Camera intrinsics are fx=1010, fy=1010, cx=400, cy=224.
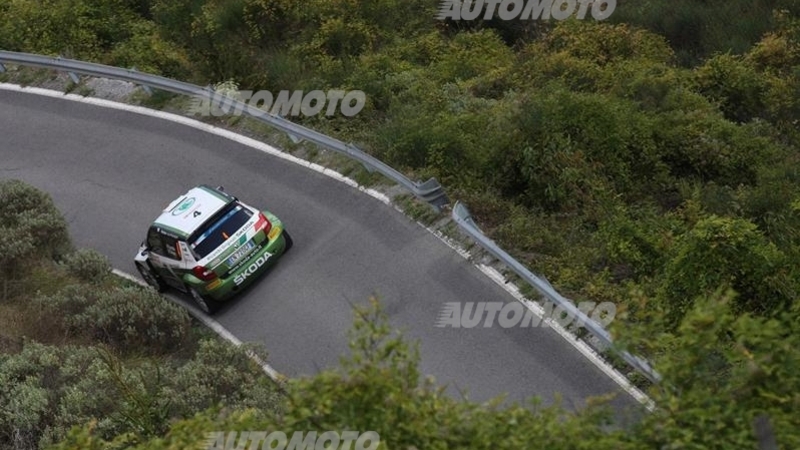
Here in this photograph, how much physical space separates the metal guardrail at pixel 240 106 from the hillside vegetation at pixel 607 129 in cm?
50

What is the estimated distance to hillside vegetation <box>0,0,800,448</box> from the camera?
7973 millimetres

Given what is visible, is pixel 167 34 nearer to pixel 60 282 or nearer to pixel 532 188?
pixel 60 282

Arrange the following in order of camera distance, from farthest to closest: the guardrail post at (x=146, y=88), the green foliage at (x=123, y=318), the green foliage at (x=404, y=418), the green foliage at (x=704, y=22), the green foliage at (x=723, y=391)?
1. the green foliage at (x=704, y=22)
2. the guardrail post at (x=146, y=88)
3. the green foliage at (x=123, y=318)
4. the green foliage at (x=404, y=418)
5. the green foliage at (x=723, y=391)

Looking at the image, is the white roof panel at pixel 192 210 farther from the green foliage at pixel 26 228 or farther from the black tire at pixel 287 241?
the green foliage at pixel 26 228

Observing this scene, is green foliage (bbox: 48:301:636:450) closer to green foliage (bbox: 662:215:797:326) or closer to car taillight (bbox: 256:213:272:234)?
green foliage (bbox: 662:215:797:326)

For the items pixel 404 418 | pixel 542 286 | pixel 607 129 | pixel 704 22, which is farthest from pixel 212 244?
pixel 704 22

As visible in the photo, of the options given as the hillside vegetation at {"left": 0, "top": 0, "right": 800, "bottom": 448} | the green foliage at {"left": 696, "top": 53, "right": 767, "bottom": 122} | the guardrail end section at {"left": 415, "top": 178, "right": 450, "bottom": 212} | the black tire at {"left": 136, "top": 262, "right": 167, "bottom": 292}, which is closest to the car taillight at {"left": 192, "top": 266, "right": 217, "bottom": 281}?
the black tire at {"left": 136, "top": 262, "right": 167, "bottom": 292}

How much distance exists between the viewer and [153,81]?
73.0 feet

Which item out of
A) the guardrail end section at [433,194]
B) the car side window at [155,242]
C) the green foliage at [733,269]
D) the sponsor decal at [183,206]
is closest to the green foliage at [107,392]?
the car side window at [155,242]

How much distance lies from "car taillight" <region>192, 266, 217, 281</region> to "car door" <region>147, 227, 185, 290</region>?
1.28 feet

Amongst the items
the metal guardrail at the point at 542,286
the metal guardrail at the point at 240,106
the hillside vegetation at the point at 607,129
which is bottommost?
the metal guardrail at the point at 240,106

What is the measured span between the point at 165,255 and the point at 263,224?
1.77 meters

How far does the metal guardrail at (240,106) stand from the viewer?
56.6ft

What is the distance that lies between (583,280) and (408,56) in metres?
10.0
